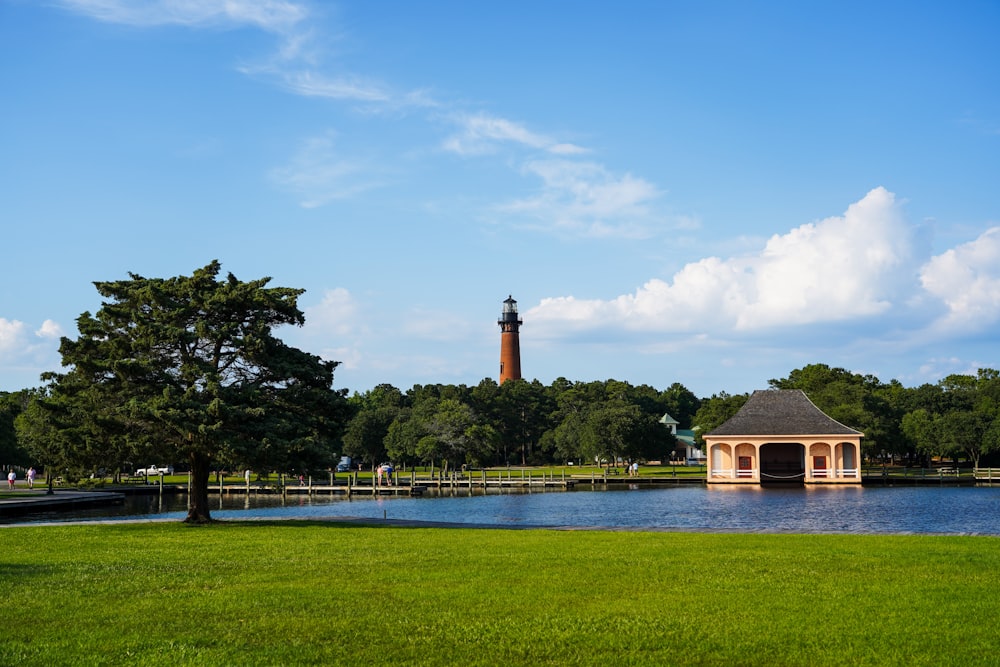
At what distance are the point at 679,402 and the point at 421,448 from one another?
267 feet

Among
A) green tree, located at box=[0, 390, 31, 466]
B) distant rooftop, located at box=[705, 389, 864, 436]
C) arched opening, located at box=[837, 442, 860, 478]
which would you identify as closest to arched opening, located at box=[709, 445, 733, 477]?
distant rooftop, located at box=[705, 389, 864, 436]

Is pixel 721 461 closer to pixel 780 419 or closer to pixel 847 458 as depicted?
pixel 780 419

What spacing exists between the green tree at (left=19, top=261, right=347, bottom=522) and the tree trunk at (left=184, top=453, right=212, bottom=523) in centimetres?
4

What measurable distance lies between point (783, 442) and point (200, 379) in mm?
54447

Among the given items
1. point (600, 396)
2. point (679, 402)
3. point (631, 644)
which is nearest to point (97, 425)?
point (631, 644)

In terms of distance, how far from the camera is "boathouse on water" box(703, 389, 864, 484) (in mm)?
71000

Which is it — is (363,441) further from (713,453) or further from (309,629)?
(309,629)

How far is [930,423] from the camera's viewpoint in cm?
8344

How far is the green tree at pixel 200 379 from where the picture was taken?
27172 mm

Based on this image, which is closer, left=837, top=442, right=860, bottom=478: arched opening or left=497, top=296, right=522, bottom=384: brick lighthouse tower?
left=837, top=442, right=860, bottom=478: arched opening

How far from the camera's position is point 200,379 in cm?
2827

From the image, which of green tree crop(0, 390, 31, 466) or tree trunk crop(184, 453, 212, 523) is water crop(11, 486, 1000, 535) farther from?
green tree crop(0, 390, 31, 466)

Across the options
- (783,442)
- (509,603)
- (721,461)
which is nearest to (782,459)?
(783,442)

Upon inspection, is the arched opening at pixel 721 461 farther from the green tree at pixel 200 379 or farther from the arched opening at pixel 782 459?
the green tree at pixel 200 379
